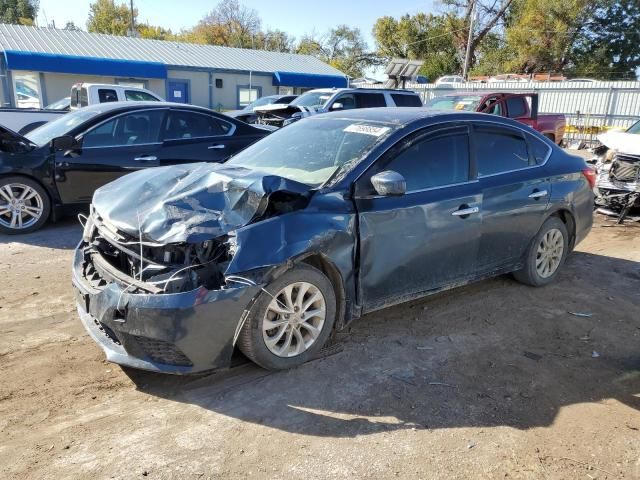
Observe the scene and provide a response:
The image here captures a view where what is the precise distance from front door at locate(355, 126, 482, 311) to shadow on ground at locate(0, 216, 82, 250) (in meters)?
4.08

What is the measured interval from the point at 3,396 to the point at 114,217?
126cm

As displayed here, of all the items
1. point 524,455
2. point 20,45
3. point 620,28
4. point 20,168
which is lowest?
point 524,455

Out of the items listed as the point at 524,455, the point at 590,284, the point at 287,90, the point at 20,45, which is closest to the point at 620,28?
the point at 287,90

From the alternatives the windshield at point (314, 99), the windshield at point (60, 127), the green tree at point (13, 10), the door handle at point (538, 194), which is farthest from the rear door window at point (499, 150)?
the green tree at point (13, 10)

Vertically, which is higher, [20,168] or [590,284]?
[20,168]

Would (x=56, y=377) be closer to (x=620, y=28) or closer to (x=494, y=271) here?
(x=494, y=271)

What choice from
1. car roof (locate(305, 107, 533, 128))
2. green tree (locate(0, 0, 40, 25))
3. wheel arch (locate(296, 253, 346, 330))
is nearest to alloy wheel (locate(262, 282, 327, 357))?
wheel arch (locate(296, 253, 346, 330))

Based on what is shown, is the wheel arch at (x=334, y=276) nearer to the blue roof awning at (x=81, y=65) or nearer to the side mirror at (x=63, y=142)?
the side mirror at (x=63, y=142)

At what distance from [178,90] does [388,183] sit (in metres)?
29.1

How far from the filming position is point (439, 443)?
9.50ft

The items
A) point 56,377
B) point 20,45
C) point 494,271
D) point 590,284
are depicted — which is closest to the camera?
point 56,377

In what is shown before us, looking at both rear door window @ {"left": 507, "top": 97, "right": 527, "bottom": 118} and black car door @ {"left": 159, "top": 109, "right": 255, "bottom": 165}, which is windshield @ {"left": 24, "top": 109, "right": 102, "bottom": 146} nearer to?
black car door @ {"left": 159, "top": 109, "right": 255, "bottom": 165}

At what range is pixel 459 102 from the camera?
12.9m

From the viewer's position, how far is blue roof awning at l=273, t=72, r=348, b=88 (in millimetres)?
32875
